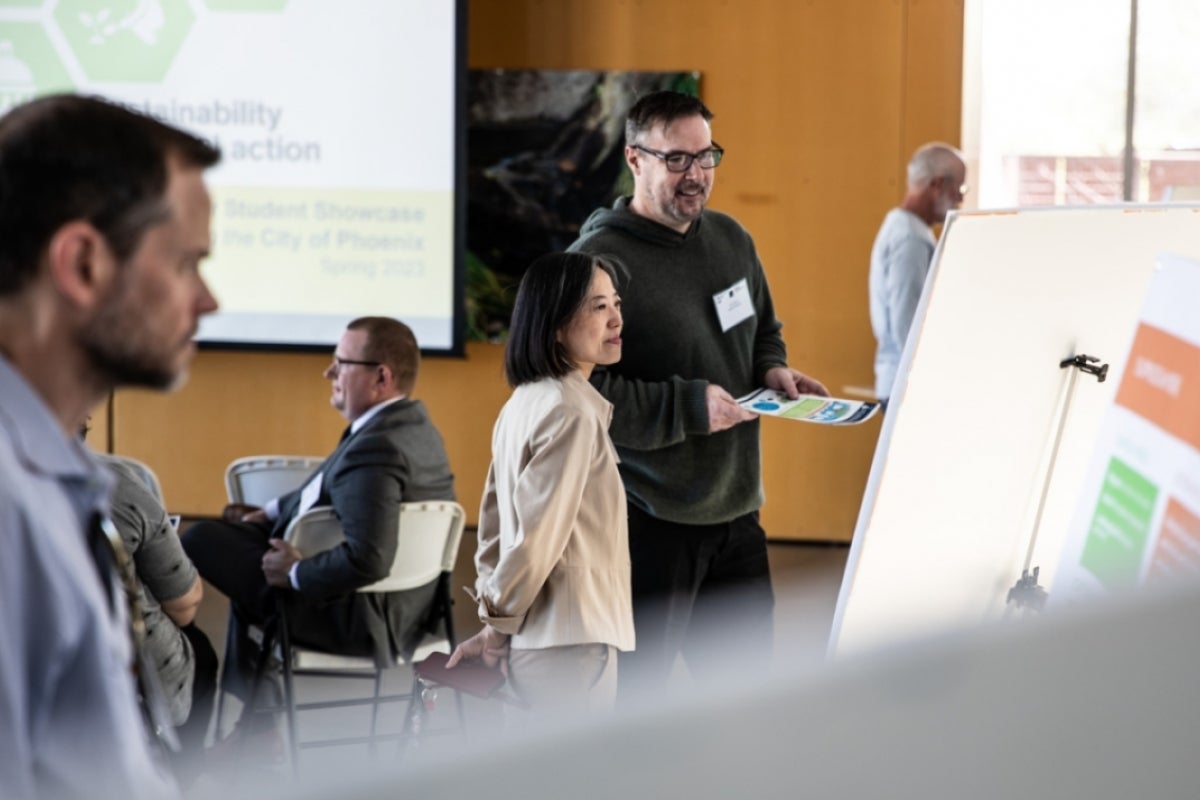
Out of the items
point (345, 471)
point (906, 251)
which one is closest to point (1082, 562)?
point (345, 471)

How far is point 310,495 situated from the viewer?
3580 millimetres

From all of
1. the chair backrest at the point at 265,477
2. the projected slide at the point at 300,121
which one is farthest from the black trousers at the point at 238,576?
the projected slide at the point at 300,121

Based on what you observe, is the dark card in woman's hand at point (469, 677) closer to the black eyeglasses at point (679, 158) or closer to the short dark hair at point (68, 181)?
the black eyeglasses at point (679, 158)

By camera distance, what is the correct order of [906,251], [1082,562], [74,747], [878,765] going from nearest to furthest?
[878,765]
[74,747]
[1082,562]
[906,251]

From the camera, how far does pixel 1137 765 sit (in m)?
0.28

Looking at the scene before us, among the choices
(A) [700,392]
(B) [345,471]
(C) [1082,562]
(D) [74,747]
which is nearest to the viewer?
(D) [74,747]

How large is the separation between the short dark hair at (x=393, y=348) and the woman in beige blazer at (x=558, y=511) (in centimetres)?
105

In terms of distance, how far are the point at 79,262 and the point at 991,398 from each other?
1.06 metres

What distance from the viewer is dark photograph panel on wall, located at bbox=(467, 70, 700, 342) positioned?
643cm

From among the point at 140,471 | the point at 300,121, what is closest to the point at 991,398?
the point at 140,471

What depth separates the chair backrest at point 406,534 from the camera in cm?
344

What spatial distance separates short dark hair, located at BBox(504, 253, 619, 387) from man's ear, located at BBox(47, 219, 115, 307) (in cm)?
172

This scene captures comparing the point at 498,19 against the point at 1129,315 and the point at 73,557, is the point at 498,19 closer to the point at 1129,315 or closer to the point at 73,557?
the point at 1129,315

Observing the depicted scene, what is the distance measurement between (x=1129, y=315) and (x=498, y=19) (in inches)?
213
